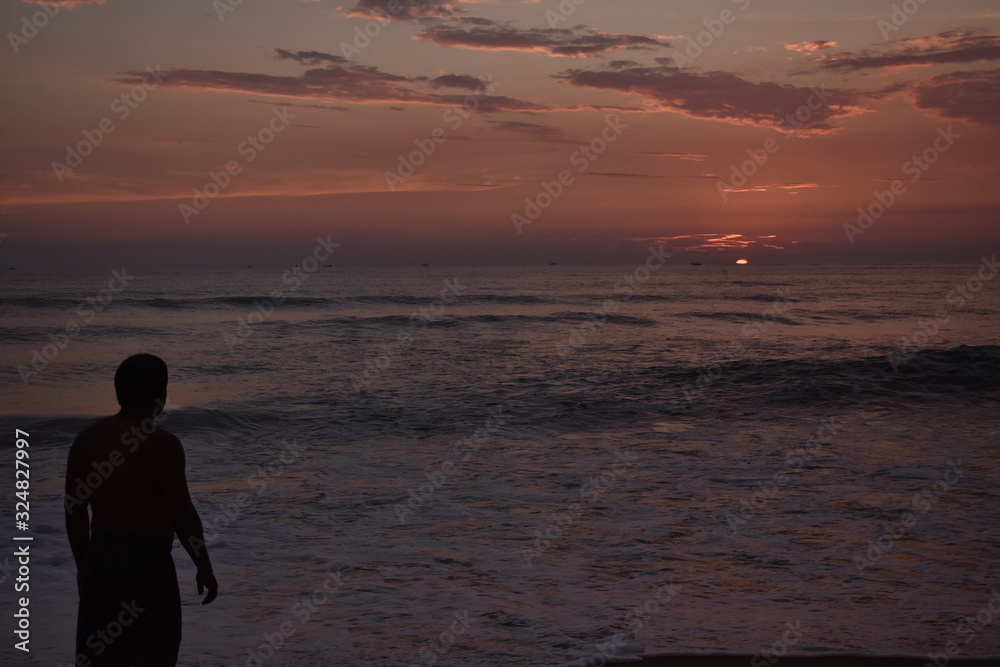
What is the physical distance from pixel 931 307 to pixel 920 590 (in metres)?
43.9

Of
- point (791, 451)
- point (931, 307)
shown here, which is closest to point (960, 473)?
point (791, 451)

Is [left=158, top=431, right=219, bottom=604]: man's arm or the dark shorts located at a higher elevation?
[left=158, top=431, right=219, bottom=604]: man's arm

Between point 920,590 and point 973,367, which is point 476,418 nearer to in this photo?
point 920,590

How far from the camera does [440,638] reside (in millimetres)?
5414
